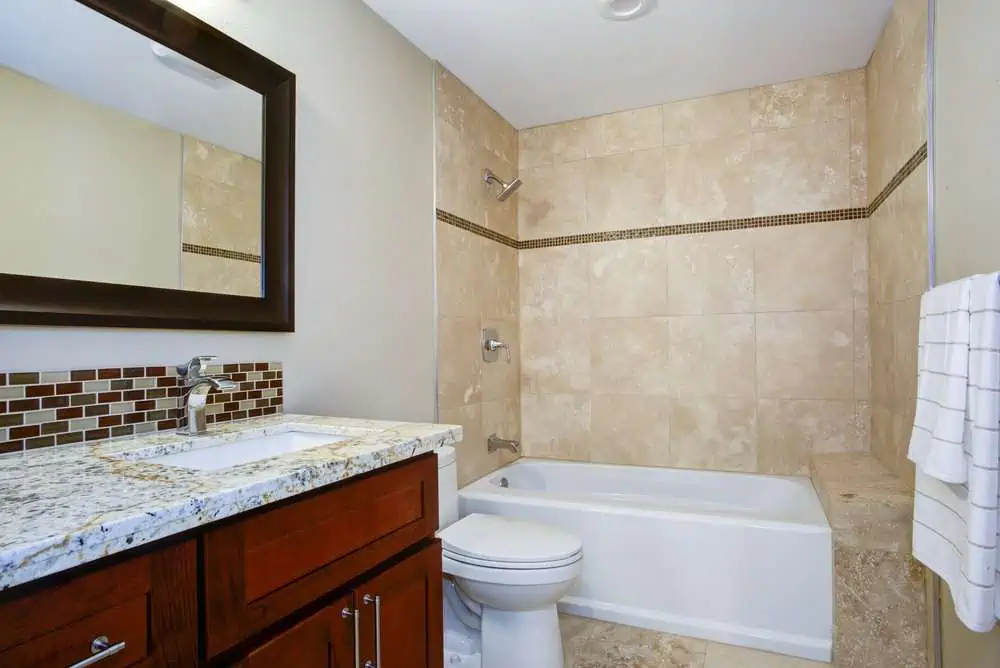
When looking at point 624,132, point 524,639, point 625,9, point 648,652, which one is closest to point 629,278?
point 624,132

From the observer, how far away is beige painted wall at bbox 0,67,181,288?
1.11 m

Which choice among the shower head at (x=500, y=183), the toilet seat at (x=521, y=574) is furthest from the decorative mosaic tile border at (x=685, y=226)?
the toilet seat at (x=521, y=574)

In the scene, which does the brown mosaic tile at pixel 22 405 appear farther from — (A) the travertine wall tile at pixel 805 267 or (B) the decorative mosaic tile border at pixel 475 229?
(A) the travertine wall tile at pixel 805 267

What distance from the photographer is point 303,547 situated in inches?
35.9

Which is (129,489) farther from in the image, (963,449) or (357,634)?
(963,449)

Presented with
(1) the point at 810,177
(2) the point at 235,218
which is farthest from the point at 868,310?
(2) the point at 235,218

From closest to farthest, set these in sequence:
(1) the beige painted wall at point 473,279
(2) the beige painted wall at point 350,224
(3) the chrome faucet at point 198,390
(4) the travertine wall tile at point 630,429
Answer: (3) the chrome faucet at point 198,390, (2) the beige painted wall at point 350,224, (1) the beige painted wall at point 473,279, (4) the travertine wall tile at point 630,429

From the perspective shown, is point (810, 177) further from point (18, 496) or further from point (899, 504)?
point (18, 496)

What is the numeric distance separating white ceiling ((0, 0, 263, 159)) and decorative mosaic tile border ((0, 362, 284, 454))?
602mm

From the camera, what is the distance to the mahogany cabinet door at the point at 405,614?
104 centimetres

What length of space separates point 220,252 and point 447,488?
1.11 m

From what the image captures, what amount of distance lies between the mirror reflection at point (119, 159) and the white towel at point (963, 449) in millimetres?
1706

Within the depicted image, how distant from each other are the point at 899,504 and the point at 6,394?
2.41 m

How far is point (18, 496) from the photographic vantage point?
0.77 m
